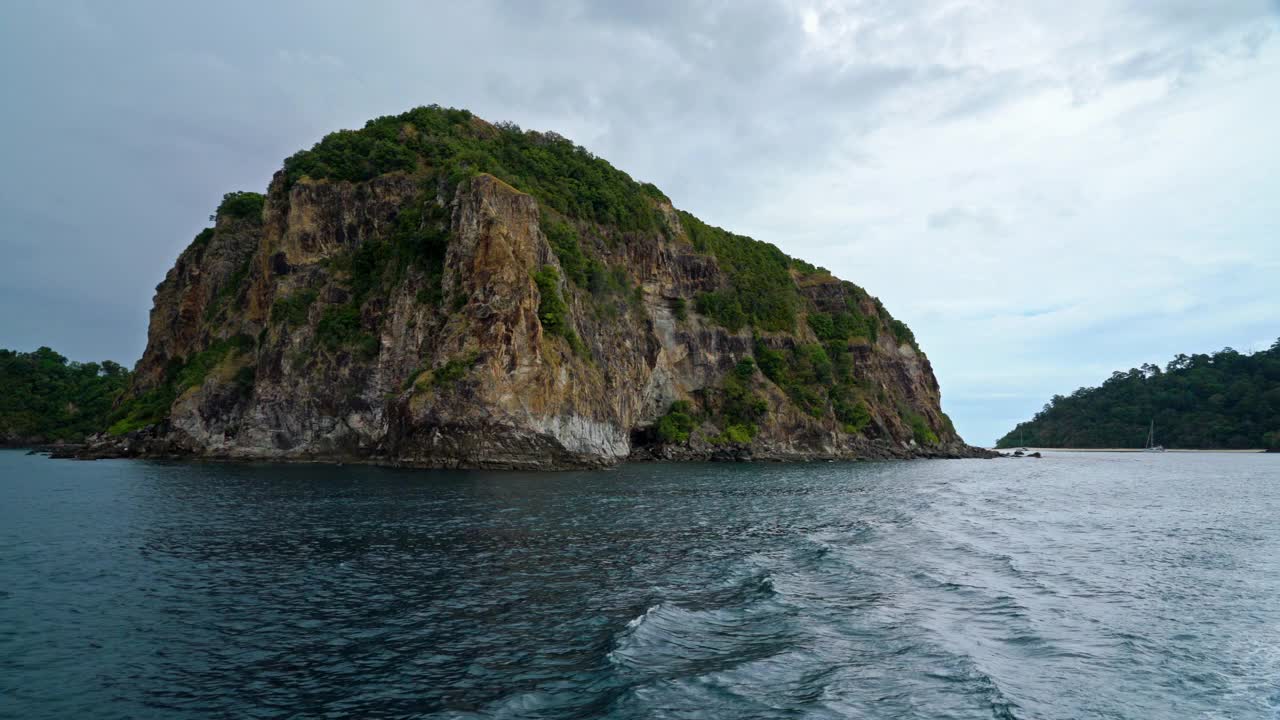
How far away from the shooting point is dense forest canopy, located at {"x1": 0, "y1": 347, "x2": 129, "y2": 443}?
117 meters

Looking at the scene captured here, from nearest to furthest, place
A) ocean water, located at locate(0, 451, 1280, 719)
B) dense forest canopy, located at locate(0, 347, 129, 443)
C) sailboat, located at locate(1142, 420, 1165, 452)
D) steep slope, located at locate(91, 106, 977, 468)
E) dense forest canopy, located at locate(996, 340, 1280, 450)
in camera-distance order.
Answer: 1. ocean water, located at locate(0, 451, 1280, 719)
2. steep slope, located at locate(91, 106, 977, 468)
3. dense forest canopy, located at locate(0, 347, 129, 443)
4. dense forest canopy, located at locate(996, 340, 1280, 450)
5. sailboat, located at locate(1142, 420, 1165, 452)

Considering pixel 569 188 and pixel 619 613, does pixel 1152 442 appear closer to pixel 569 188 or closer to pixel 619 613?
pixel 569 188

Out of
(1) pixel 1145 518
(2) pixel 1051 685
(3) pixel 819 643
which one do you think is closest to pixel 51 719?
(3) pixel 819 643

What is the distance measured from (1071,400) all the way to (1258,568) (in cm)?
20550

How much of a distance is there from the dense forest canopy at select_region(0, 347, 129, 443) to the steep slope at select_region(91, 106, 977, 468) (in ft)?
111

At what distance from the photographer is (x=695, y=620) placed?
15.2 metres

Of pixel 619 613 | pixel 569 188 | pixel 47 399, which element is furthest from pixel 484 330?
pixel 47 399

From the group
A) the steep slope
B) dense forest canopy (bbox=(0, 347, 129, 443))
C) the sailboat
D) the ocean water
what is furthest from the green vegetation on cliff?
the sailboat

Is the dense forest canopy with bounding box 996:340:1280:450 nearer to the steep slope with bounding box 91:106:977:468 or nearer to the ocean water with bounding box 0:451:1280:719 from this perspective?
the steep slope with bounding box 91:106:977:468

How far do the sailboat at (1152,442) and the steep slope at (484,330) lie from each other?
247 ft

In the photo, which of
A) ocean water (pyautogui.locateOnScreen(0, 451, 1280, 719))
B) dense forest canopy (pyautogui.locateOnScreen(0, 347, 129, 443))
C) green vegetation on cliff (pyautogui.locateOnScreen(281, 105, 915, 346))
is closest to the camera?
ocean water (pyautogui.locateOnScreen(0, 451, 1280, 719))

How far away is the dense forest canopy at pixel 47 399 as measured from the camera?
116938 mm

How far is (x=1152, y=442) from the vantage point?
159250 millimetres

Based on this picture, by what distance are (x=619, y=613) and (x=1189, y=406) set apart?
192 metres
